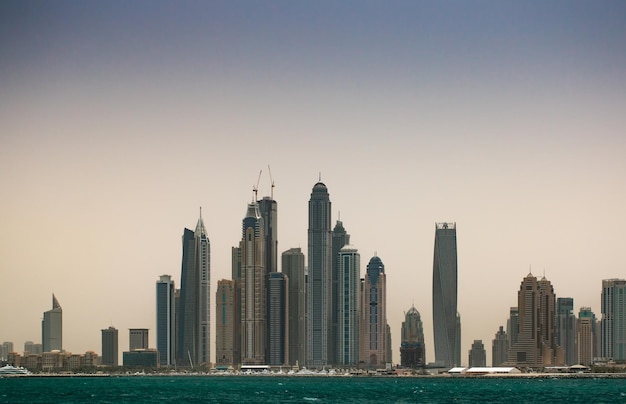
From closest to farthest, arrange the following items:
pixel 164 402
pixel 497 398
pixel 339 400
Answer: pixel 164 402, pixel 339 400, pixel 497 398

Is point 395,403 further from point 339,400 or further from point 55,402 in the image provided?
point 55,402

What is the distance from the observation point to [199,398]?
14675 centimetres

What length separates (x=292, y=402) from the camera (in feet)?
443

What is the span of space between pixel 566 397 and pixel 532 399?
872 cm

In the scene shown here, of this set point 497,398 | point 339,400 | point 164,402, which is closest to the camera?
point 164,402

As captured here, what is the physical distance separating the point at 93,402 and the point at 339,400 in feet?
100

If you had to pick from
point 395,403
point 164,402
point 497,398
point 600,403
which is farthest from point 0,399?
point 600,403

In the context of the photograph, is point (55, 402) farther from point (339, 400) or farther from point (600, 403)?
point (600, 403)

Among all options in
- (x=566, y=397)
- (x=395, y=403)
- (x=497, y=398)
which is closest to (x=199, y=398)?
(x=395, y=403)

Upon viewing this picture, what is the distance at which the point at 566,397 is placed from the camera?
156 metres

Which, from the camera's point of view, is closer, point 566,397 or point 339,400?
point 339,400

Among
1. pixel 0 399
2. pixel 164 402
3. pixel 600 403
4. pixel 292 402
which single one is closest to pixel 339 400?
pixel 292 402

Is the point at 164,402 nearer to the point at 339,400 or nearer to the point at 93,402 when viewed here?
the point at 93,402

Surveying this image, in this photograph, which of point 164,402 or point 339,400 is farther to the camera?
point 339,400
